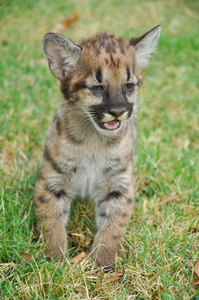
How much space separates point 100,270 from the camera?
3.90 meters

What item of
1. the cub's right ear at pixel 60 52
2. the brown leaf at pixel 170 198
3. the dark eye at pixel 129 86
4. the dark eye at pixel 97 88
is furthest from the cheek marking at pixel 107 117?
the brown leaf at pixel 170 198

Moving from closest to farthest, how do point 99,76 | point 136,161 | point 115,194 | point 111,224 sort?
1. point 99,76
2. point 111,224
3. point 115,194
4. point 136,161

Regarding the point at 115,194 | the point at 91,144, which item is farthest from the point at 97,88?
the point at 115,194

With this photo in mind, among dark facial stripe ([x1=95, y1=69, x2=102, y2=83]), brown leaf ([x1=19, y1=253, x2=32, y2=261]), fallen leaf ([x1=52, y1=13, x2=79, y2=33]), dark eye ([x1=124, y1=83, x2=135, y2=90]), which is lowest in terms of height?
brown leaf ([x1=19, y1=253, x2=32, y2=261])

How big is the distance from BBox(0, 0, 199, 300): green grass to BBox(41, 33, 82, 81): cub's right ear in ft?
5.20

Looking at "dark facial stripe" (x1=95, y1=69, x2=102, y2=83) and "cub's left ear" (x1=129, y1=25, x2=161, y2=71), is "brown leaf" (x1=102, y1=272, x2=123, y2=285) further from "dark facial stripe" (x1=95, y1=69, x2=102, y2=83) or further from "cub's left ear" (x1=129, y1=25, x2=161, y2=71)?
"cub's left ear" (x1=129, y1=25, x2=161, y2=71)

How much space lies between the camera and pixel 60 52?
13.2 feet

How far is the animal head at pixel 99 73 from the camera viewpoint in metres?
3.72

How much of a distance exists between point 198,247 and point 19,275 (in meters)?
1.91

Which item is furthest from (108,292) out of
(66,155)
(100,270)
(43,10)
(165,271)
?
(43,10)

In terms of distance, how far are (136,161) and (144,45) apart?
77.3 inches

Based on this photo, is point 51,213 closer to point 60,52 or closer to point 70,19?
point 60,52

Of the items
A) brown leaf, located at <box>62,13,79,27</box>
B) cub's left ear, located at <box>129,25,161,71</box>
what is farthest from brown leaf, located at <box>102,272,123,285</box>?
brown leaf, located at <box>62,13,79,27</box>

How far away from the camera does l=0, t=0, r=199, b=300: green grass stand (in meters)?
3.72
